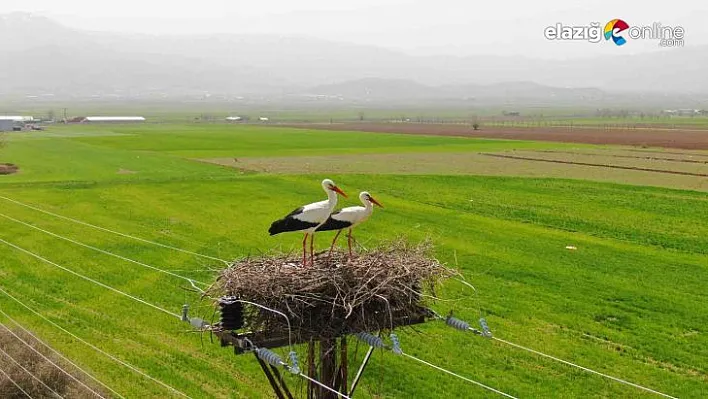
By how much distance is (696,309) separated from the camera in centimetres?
2039

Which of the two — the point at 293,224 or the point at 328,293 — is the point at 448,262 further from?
the point at 328,293

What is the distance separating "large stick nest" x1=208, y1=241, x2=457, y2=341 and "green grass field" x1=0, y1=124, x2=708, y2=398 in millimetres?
6346

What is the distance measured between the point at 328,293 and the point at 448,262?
17640 mm

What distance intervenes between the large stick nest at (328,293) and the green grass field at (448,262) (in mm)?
6346

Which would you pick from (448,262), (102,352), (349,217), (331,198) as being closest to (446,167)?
(448,262)

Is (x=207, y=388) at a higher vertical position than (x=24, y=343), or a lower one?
lower

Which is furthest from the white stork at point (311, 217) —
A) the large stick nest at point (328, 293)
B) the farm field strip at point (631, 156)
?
the farm field strip at point (631, 156)

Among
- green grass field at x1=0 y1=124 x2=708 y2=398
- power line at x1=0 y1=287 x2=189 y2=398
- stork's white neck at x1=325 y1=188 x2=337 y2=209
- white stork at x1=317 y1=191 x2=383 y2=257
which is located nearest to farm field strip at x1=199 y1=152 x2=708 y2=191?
green grass field at x1=0 y1=124 x2=708 y2=398

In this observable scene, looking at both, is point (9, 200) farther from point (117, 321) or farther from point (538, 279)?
point (538, 279)

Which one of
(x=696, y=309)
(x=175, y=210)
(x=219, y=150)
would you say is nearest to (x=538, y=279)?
(x=696, y=309)

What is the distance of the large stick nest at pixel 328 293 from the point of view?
8227 millimetres

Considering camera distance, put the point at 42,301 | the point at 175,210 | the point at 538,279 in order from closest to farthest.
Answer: the point at 42,301 < the point at 538,279 < the point at 175,210

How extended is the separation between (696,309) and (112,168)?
4620 cm

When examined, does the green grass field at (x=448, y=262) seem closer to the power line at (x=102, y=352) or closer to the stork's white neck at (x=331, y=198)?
the power line at (x=102, y=352)
